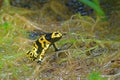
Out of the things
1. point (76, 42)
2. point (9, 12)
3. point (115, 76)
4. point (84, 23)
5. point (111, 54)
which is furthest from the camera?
point (9, 12)

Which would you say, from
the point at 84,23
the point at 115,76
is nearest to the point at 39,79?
the point at 115,76

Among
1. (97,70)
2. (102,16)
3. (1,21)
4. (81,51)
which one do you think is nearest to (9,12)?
(1,21)

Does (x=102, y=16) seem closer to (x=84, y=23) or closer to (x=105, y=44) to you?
(x=84, y=23)

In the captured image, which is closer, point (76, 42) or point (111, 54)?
point (111, 54)

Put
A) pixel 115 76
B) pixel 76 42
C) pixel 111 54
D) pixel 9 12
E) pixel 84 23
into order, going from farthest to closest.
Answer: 1. pixel 9 12
2. pixel 84 23
3. pixel 76 42
4. pixel 111 54
5. pixel 115 76

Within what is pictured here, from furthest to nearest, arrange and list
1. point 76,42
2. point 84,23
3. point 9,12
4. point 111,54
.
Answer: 1. point 9,12
2. point 84,23
3. point 76,42
4. point 111,54

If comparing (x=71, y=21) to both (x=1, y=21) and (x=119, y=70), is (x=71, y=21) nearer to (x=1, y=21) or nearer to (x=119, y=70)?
(x=1, y=21)
